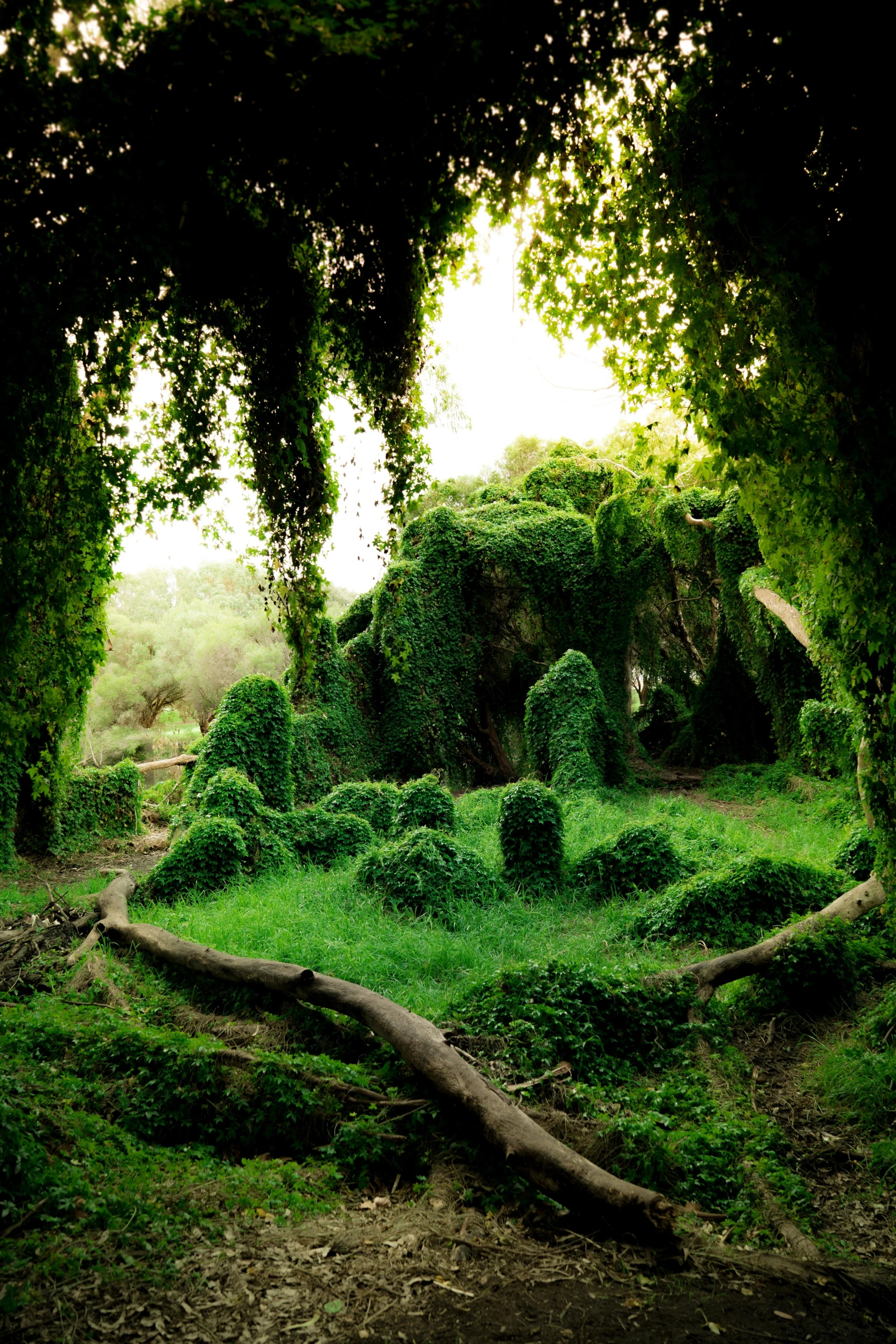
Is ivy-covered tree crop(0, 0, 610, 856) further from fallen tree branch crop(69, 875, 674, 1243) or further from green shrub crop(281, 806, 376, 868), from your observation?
green shrub crop(281, 806, 376, 868)

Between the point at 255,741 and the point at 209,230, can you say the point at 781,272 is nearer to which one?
the point at 209,230

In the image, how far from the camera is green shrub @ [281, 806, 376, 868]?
34.4 feet

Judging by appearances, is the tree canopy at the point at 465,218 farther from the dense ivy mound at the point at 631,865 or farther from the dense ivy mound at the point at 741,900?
the dense ivy mound at the point at 631,865

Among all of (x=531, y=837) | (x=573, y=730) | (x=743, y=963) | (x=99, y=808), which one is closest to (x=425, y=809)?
(x=531, y=837)

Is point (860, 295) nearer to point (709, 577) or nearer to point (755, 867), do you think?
point (755, 867)

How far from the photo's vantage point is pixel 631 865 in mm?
8430

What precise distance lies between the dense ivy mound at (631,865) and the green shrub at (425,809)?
2.17m

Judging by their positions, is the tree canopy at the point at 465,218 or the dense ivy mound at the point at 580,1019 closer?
the tree canopy at the point at 465,218

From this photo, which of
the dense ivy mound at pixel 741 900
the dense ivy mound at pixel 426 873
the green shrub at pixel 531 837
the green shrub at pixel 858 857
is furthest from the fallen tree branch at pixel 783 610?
the dense ivy mound at pixel 426 873

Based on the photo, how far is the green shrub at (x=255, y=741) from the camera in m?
11.8

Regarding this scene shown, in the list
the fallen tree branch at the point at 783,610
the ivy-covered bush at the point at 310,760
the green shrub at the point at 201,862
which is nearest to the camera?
the green shrub at the point at 201,862

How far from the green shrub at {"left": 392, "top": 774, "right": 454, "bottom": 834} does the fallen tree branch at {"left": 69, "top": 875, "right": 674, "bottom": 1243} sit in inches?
174

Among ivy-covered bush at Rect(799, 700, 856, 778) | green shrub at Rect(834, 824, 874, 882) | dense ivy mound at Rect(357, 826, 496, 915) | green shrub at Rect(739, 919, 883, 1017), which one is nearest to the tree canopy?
green shrub at Rect(739, 919, 883, 1017)

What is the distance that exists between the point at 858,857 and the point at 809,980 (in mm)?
2659
